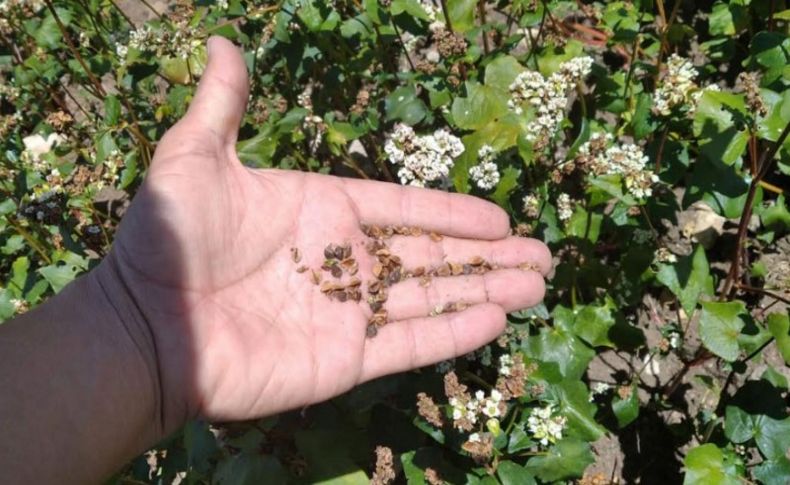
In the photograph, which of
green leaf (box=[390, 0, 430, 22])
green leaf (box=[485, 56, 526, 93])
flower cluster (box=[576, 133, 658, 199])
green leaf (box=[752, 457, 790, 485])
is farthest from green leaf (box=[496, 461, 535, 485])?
green leaf (box=[390, 0, 430, 22])

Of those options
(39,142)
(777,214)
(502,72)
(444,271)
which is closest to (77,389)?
(444,271)

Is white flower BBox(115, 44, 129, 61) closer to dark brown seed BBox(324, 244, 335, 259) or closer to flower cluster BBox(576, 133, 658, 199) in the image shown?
dark brown seed BBox(324, 244, 335, 259)

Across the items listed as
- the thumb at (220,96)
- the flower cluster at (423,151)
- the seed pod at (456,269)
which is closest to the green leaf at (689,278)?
the seed pod at (456,269)

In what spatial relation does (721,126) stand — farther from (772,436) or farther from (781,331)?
(772,436)

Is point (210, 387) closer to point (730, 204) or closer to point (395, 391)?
point (395, 391)

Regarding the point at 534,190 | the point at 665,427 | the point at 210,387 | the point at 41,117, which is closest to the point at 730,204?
the point at 534,190
